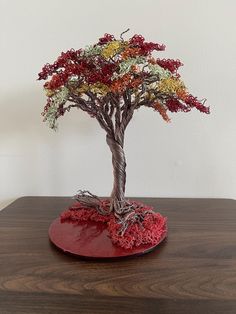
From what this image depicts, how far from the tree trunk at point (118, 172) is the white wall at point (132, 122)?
0.30 meters

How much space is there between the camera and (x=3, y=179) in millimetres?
1098

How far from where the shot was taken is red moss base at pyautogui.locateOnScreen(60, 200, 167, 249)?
2.18 ft

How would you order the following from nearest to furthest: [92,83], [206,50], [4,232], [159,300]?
Answer: 1. [159,300]
2. [92,83]
3. [4,232]
4. [206,50]

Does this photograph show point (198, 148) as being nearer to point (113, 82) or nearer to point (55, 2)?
point (113, 82)

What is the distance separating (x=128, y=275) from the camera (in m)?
0.58

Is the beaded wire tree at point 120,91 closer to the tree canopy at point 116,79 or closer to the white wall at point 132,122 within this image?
the tree canopy at point 116,79

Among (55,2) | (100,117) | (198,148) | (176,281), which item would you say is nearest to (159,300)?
(176,281)

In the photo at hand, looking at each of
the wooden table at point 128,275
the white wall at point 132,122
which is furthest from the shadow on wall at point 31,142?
the wooden table at point 128,275

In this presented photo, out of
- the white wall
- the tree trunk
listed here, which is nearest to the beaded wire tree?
the tree trunk

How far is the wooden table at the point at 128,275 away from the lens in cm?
50

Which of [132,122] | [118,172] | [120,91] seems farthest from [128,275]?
[132,122]

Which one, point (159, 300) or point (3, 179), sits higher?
point (3, 179)

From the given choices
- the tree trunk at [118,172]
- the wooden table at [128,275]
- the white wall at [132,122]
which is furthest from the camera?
the white wall at [132,122]

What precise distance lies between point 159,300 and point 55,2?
0.90m
